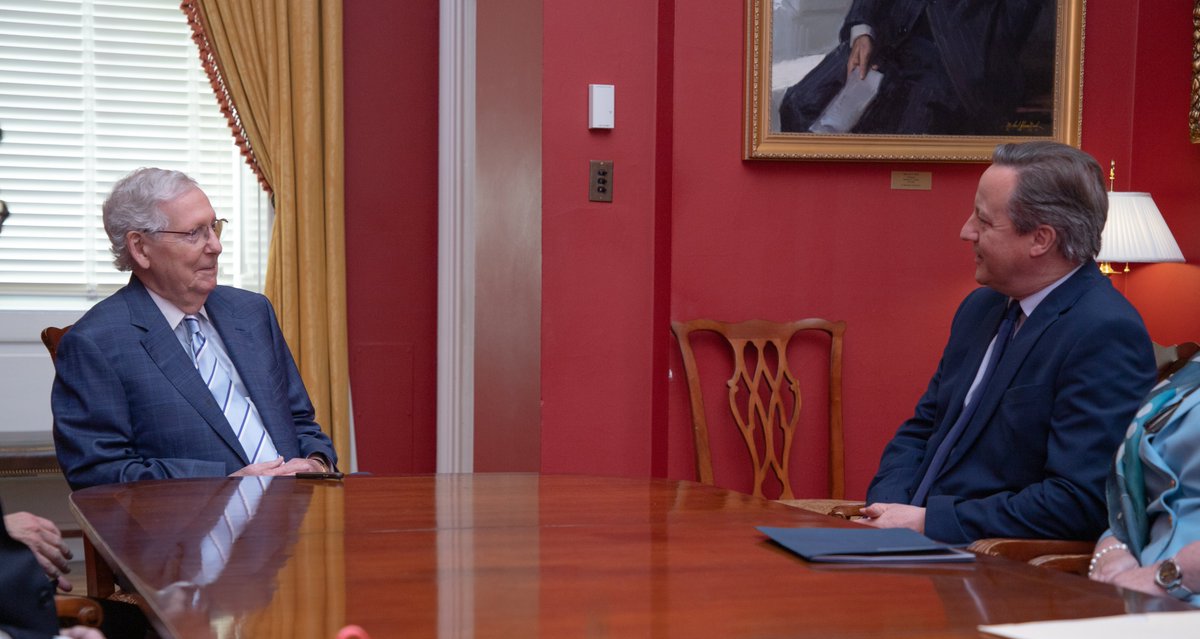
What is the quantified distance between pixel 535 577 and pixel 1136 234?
2.89m

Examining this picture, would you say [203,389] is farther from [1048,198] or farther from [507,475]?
[1048,198]

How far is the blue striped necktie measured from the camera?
2.61 metres

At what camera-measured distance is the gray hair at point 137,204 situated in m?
2.63

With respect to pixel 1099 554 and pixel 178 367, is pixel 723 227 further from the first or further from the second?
pixel 1099 554

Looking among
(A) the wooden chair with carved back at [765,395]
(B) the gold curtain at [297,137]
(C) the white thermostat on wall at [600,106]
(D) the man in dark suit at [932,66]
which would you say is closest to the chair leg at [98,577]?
(A) the wooden chair with carved back at [765,395]

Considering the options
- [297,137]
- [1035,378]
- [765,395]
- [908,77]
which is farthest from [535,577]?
[297,137]

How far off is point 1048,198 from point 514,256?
1.99 meters

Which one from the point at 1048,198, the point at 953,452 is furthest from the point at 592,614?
the point at 1048,198

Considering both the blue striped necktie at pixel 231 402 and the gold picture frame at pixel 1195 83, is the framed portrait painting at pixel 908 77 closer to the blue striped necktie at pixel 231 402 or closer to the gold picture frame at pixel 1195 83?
the gold picture frame at pixel 1195 83

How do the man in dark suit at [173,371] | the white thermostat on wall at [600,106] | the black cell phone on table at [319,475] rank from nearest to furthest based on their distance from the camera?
the black cell phone on table at [319,475] → the man in dark suit at [173,371] → the white thermostat on wall at [600,106]

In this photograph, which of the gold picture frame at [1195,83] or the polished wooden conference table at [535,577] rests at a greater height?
the gold picture frame at [1195,83]

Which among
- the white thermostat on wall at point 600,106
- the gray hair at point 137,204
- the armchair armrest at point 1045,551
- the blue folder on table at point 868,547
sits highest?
the white thermostat on wall at point 600,106

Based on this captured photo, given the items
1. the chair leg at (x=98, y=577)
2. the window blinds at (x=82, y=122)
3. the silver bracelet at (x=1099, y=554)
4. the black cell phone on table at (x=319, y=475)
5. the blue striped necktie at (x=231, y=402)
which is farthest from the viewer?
the window blinds at (x=82, y=122)

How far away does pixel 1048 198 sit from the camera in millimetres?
2299
